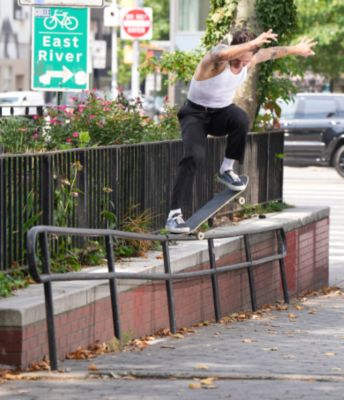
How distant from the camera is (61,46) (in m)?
13.6

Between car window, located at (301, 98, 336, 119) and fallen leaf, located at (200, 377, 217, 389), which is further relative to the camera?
car window, located at (301, 98, 336, 119)

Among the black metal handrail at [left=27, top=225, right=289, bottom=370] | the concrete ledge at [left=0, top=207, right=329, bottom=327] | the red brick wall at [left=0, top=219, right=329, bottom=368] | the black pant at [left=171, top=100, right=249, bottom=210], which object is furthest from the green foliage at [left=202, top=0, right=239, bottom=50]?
the black pant at [left=171, top=100, right=249, bottom=210]

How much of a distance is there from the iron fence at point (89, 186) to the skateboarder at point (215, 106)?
1.81ft

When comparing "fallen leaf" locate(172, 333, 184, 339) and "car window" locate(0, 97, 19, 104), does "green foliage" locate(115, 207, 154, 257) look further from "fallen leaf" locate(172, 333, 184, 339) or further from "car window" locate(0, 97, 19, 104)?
"car window" locate(0, 97, 19, 104)

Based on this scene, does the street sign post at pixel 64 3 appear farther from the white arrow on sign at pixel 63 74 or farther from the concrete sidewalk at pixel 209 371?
the concrete sidewalk at pixel 209 371

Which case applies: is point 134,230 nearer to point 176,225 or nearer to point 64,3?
point 176,225

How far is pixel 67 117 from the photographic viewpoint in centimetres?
1295

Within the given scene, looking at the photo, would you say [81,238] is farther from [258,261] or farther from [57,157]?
[258,261]

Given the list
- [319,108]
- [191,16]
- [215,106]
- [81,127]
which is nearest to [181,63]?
[81,127]

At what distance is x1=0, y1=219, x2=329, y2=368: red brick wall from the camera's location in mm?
8641

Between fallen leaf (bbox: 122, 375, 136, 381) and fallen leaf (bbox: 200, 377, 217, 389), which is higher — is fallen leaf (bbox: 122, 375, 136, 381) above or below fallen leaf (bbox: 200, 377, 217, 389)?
below

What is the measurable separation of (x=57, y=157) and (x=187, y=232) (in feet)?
5.57

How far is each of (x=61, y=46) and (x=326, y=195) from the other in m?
15.6

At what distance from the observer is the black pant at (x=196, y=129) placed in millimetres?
11516
